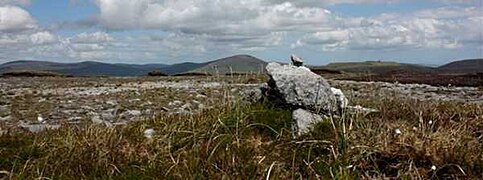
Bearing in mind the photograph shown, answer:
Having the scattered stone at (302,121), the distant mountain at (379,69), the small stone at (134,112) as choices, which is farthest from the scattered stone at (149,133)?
the small stone at (134,112)

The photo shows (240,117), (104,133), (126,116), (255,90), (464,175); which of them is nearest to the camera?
(464,175)

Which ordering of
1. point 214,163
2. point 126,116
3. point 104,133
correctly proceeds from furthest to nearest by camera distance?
point 126,116 < point 104,133 < point 214,163

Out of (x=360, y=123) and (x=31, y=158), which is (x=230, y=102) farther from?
(x=31, y=158)

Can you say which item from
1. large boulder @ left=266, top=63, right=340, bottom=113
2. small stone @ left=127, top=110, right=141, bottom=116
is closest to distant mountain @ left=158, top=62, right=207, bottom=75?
small stone @ left=127, top=110, right=141, bottom=116

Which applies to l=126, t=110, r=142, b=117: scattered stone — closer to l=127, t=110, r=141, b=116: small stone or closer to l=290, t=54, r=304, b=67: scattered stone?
l=127, t=110, r=141, b=116: small stone

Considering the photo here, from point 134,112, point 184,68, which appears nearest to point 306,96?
point 134,112

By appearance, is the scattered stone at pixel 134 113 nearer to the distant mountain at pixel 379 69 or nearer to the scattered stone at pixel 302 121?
the distant mountain at pixel 379 69

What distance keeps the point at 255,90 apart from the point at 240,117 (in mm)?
1987

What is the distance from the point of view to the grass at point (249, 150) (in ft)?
21.5

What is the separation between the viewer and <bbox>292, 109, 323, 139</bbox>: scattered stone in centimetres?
796

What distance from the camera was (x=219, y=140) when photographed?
7.62m

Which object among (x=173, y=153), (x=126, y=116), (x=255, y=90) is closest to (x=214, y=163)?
(x=173, y=153)

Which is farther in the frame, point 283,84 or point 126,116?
point 126,116

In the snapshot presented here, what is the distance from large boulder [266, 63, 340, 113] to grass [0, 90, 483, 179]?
379 millimetres
